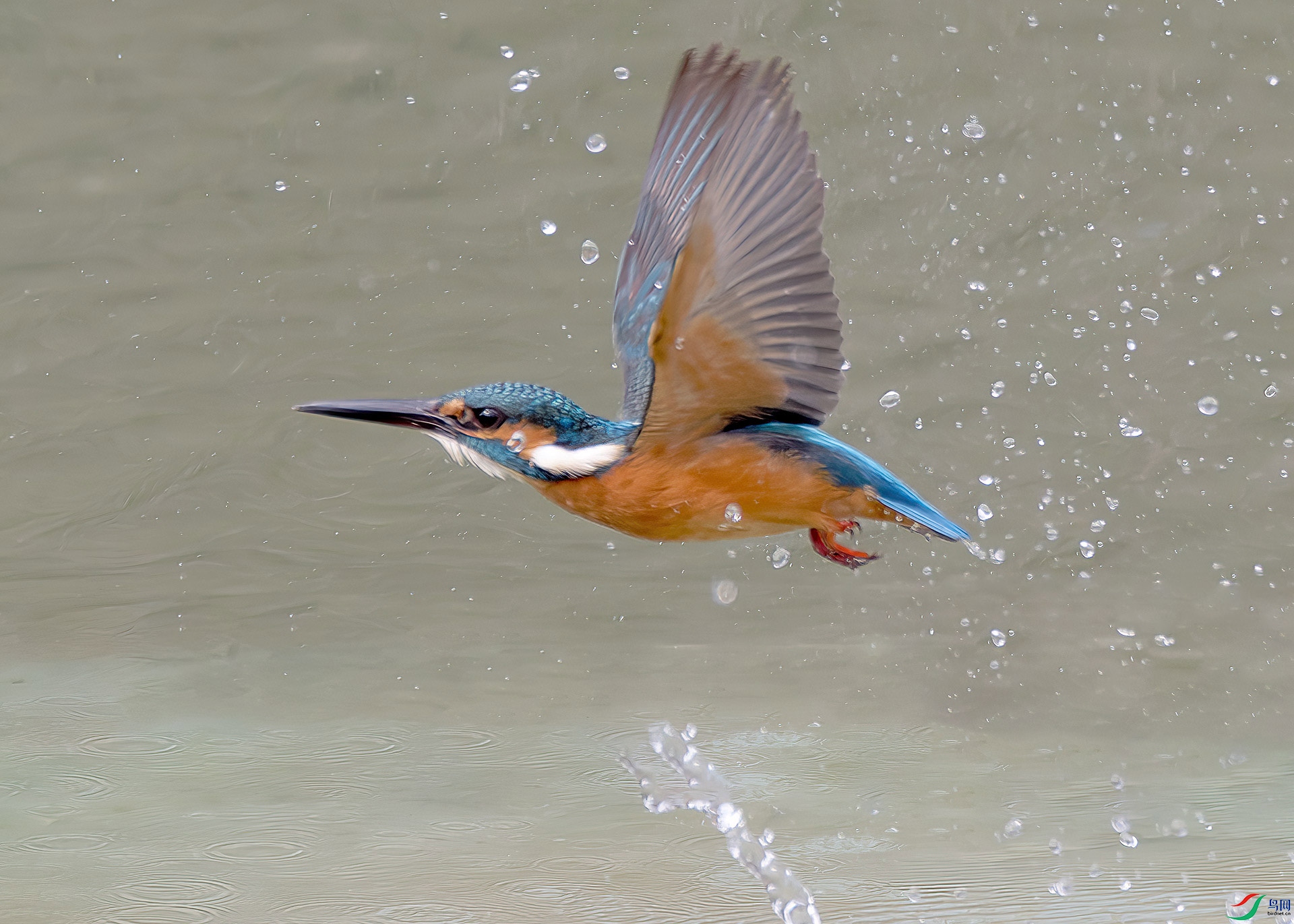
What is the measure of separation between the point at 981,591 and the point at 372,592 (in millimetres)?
1202

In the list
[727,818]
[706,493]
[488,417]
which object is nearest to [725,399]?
[706,493]

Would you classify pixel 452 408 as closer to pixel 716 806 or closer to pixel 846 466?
pixel 846 466

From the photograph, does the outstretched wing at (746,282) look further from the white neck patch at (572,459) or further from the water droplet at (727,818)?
the water droplet at (727,818)

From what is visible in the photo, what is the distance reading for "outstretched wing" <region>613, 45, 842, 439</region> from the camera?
979 mm

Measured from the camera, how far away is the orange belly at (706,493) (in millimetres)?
1033

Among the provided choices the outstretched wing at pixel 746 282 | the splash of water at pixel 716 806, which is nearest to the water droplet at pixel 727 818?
the splash of water at pixel 716 806

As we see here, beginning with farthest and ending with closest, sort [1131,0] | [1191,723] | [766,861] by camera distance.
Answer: [1131,0] → [1191,723] → [766,861]

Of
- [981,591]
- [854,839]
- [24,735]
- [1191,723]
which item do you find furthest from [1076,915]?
[24,735]

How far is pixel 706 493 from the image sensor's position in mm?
1048

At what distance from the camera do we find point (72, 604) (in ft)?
8.59

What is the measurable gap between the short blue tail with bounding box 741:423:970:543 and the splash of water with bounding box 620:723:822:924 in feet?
2.33

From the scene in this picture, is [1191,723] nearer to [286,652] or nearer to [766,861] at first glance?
[766,861]
